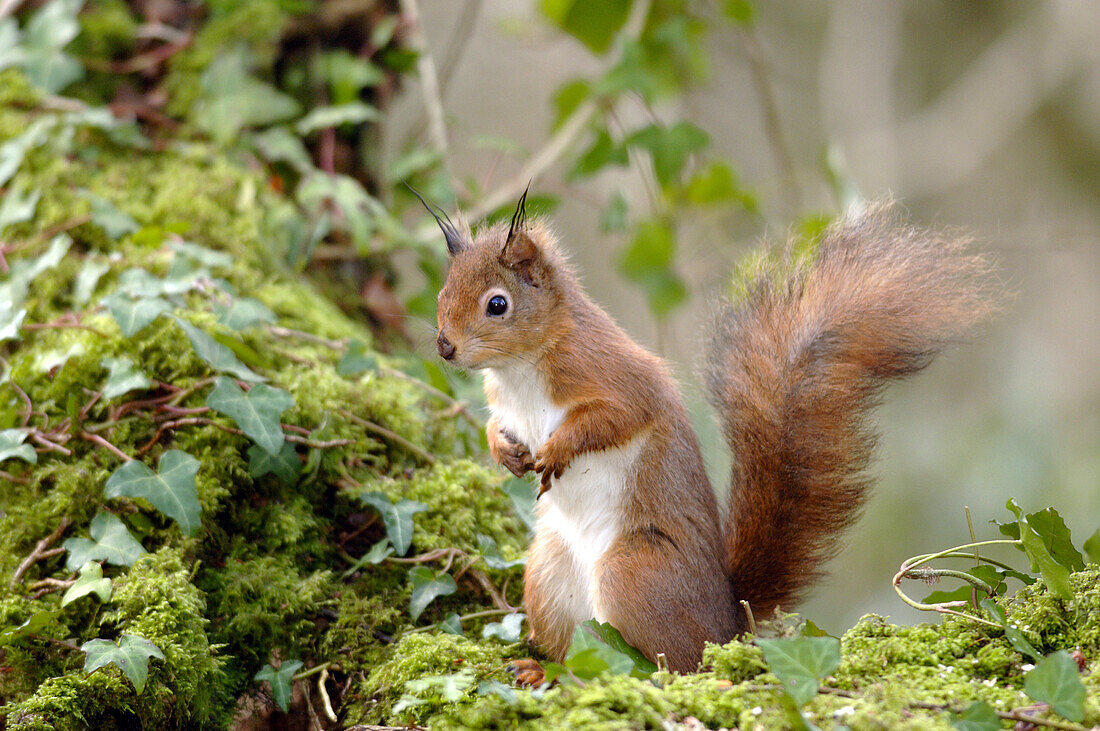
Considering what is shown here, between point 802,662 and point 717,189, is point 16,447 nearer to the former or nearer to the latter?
point 802,662

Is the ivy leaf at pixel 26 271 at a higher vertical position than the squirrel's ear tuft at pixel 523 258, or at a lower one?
lower

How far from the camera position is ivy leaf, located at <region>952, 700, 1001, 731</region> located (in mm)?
1240

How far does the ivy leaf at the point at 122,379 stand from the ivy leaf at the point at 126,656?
646 millimetres

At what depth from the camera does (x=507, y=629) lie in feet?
6.56

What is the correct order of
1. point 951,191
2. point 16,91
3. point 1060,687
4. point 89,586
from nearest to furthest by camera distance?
point 1060,687, point 89,586, point 16,91, point 951,191

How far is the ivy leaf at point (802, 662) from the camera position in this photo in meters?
1.24

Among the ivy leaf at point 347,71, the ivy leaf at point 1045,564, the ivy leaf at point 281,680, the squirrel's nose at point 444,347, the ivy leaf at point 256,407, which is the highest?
the ivy leaf at point 1045,564

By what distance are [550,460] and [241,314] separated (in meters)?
0.84

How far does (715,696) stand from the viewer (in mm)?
1359

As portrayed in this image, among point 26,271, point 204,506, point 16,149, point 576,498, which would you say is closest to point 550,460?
point 576,498

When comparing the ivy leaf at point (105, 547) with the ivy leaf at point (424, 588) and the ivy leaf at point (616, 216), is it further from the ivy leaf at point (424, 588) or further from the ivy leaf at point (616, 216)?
the ivy leaf at point (616, 216)

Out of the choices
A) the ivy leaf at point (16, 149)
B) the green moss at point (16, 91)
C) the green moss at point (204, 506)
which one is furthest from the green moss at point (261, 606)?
the green moss at point (16, 91)

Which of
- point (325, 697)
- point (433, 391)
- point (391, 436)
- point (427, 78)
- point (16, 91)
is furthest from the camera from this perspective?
point (427, 78)

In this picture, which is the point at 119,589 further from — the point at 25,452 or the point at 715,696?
the point at 715,696
